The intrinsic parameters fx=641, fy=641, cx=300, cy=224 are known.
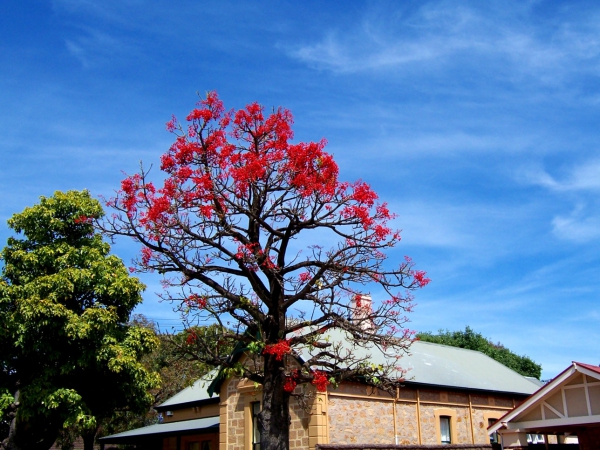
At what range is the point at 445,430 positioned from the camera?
23.9m

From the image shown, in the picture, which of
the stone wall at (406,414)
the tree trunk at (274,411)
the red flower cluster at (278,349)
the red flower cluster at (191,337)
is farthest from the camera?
the stone wall at (406,414)

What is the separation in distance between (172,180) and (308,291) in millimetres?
4151

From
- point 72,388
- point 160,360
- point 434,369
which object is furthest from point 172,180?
point 160,360

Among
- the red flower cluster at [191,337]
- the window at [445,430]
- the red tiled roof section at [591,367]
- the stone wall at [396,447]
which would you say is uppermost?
the red flower cluster at [191,337]

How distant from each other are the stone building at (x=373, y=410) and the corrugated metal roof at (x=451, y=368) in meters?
0.07

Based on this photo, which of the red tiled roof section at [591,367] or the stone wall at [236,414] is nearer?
the red tiled roof section at [591,367]

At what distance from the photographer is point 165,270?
49.2 feet

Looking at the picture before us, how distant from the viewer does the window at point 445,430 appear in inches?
933

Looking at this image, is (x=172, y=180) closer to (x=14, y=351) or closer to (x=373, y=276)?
(x=373, y=276)

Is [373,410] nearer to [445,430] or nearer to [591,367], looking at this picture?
[445,430]

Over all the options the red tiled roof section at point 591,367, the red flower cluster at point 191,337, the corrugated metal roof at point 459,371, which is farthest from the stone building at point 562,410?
the red flower cluster at point 191,337

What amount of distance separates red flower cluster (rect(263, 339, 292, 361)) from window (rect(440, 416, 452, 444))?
39.5ft

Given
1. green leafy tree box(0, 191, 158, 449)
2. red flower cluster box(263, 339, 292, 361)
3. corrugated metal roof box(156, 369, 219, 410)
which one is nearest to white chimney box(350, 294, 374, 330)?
red flower cluster box(263, 339, 292, 361)

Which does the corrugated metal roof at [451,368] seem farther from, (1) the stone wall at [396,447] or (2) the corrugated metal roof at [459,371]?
(1) the stone wall at [396,447]
